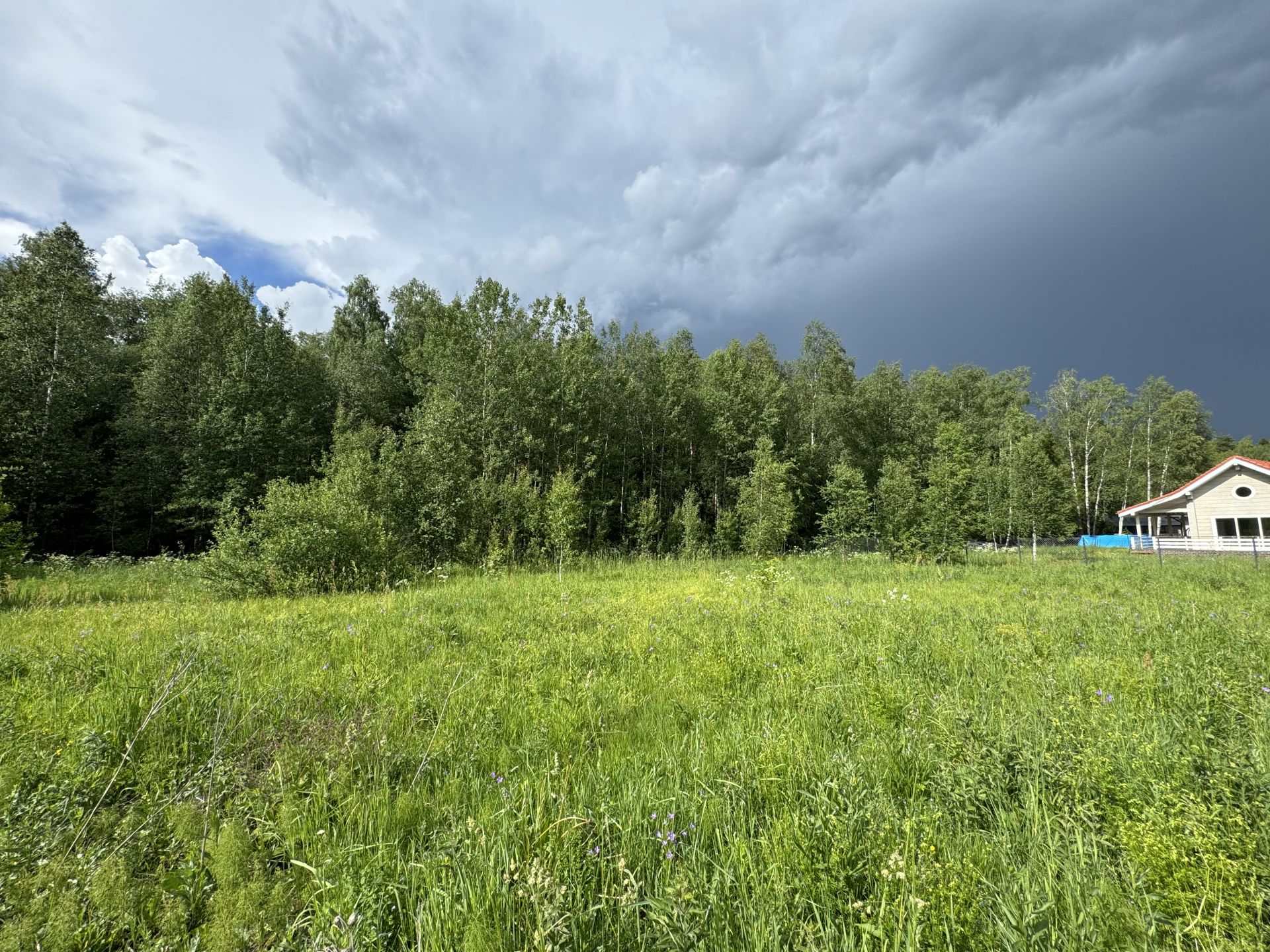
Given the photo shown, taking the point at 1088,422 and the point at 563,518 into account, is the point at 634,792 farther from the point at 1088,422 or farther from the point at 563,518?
the point at 1088,422

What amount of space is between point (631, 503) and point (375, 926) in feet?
95.8

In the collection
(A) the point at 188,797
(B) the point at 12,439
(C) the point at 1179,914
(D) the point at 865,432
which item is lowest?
(A) the point at 188,797

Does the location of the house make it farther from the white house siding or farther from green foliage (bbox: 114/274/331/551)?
green foliage (bbox: 114/274/331/551)

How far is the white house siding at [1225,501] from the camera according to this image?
31188mm

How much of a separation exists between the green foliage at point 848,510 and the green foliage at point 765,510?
2.33 metres

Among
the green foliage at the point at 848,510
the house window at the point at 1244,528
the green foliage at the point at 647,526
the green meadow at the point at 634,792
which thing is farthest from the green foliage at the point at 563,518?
the house window at the point at 1244,528

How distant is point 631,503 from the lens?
101 ft

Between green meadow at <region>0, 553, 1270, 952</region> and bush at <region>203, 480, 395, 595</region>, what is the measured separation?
4510mm

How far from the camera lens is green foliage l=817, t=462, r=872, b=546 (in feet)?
79.5

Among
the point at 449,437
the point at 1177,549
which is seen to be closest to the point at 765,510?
the point at 449,437

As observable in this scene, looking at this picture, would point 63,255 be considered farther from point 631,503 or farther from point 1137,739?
point 1137,739

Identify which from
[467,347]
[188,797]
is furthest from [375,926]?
[467,347]

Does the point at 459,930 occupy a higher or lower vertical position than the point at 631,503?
lower

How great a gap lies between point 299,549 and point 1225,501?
5348 centimetres
